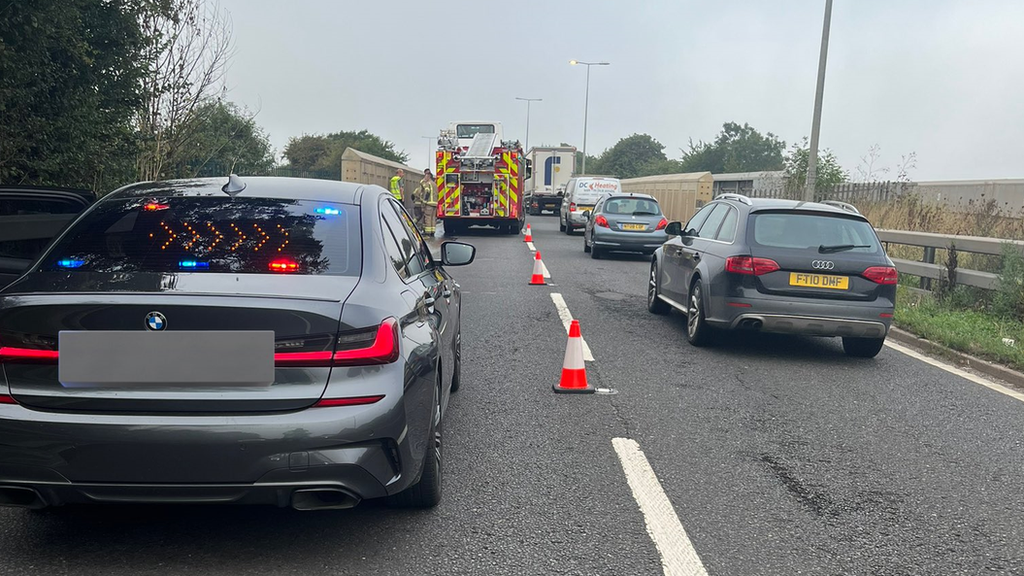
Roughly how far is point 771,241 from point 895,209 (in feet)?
34.6

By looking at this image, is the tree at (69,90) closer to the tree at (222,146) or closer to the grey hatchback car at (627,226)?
the tree at (222,146)

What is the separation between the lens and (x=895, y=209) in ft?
56.6

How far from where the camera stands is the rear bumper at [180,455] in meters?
3.12

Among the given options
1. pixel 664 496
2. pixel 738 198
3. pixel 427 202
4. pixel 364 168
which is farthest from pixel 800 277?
pixel 364 168

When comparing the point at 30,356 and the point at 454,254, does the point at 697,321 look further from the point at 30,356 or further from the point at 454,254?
the point at 30,356

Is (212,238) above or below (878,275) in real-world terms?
above

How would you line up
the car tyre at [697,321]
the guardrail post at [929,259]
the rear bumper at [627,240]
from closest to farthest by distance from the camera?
the car tyre at [697,321]
the guardrail post at [929,259]
the rear bumper at [627,240]

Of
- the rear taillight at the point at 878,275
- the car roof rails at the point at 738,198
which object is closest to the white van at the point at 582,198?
the car roof rails at the point at 738,198

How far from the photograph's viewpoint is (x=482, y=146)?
2628cm

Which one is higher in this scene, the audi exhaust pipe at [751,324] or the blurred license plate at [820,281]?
the blurred license plate at [820,281]

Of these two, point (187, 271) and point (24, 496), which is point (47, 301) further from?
point (24, 496)

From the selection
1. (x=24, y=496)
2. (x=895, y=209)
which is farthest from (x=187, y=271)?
(x=895, y=209)

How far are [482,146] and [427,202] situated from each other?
349cm

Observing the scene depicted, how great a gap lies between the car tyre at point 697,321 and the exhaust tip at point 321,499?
18.3ft
